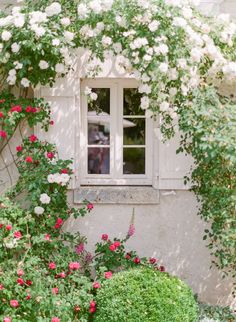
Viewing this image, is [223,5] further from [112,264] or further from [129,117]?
[112,264]

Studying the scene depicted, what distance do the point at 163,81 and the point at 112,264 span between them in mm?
2052

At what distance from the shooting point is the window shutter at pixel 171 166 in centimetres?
677

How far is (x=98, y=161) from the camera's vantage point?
279 inches

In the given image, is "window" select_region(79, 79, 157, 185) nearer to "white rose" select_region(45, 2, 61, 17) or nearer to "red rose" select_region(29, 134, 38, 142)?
"red rose" select_region(29, 134, 38, 142)

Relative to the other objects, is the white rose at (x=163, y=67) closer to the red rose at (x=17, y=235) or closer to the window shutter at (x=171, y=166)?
the window shutter at (x=171, y=166)

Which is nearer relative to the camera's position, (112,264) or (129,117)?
(112,264)

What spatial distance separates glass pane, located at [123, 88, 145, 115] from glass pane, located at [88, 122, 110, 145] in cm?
31

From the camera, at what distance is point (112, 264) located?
21.5 feet

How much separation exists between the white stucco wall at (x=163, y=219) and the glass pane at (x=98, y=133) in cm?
27

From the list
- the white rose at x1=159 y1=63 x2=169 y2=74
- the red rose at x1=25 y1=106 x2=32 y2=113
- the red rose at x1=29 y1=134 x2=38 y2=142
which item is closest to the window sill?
the red rose at x1=29 y1=134 x2=38 y2=142

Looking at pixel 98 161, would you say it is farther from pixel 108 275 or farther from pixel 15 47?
pixel 15 47

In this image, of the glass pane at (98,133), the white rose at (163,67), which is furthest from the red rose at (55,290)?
the white rose at (163,67)

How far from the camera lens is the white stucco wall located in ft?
22.2

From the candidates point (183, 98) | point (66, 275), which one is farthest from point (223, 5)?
point (66, 275)
